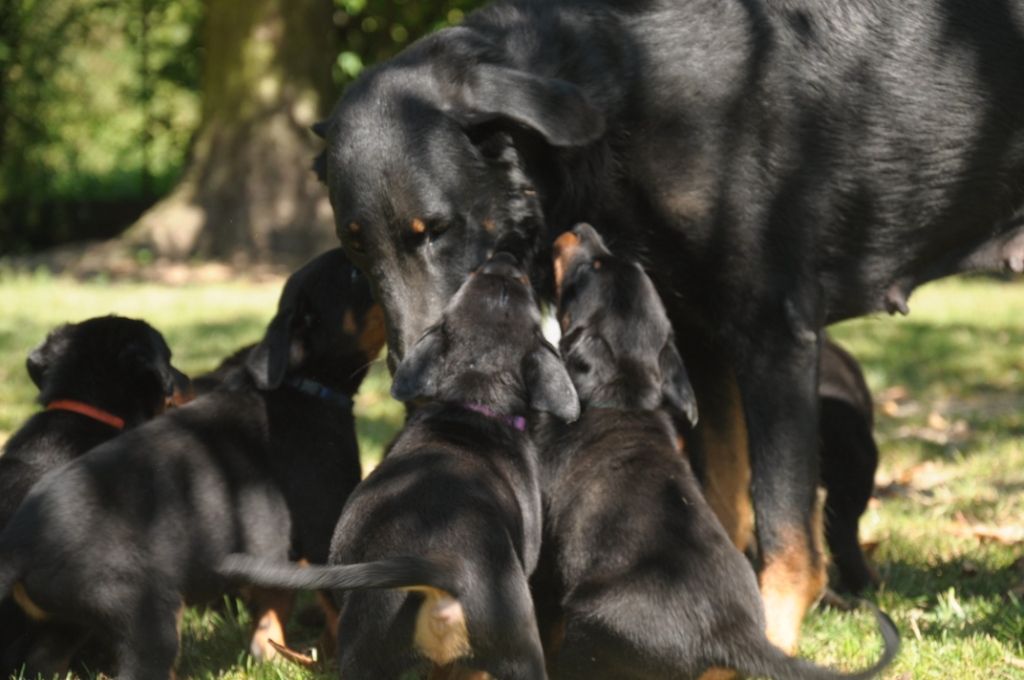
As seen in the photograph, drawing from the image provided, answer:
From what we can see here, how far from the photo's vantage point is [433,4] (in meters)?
17.6

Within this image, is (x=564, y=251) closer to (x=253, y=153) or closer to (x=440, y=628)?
(x=440, y=628)

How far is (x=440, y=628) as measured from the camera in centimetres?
354

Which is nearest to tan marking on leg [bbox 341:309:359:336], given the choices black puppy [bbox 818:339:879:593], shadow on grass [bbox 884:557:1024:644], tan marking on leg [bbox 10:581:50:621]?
tan marking on leg [bbox 10:581:50:621]

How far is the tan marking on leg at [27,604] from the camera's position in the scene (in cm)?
393

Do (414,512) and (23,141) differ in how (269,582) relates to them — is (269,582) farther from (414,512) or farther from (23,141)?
(23,141)

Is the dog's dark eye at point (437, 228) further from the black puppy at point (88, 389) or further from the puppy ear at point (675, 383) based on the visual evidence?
the black puppy at point (88, 389)

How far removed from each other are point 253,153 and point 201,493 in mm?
12025

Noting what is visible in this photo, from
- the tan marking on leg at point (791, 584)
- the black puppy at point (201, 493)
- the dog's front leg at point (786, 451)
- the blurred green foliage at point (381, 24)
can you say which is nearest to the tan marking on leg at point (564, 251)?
the dog's front leg at point (786, 451)

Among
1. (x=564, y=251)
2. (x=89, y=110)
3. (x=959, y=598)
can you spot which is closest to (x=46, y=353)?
(x=564, y=251)

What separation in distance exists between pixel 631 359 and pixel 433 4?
14.0 metres

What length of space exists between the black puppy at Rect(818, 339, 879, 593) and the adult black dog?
2.37ft

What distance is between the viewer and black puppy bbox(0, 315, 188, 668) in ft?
14.6

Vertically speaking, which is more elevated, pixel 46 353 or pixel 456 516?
pixel 456 516

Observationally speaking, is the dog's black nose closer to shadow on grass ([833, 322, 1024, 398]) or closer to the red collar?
the red collar
